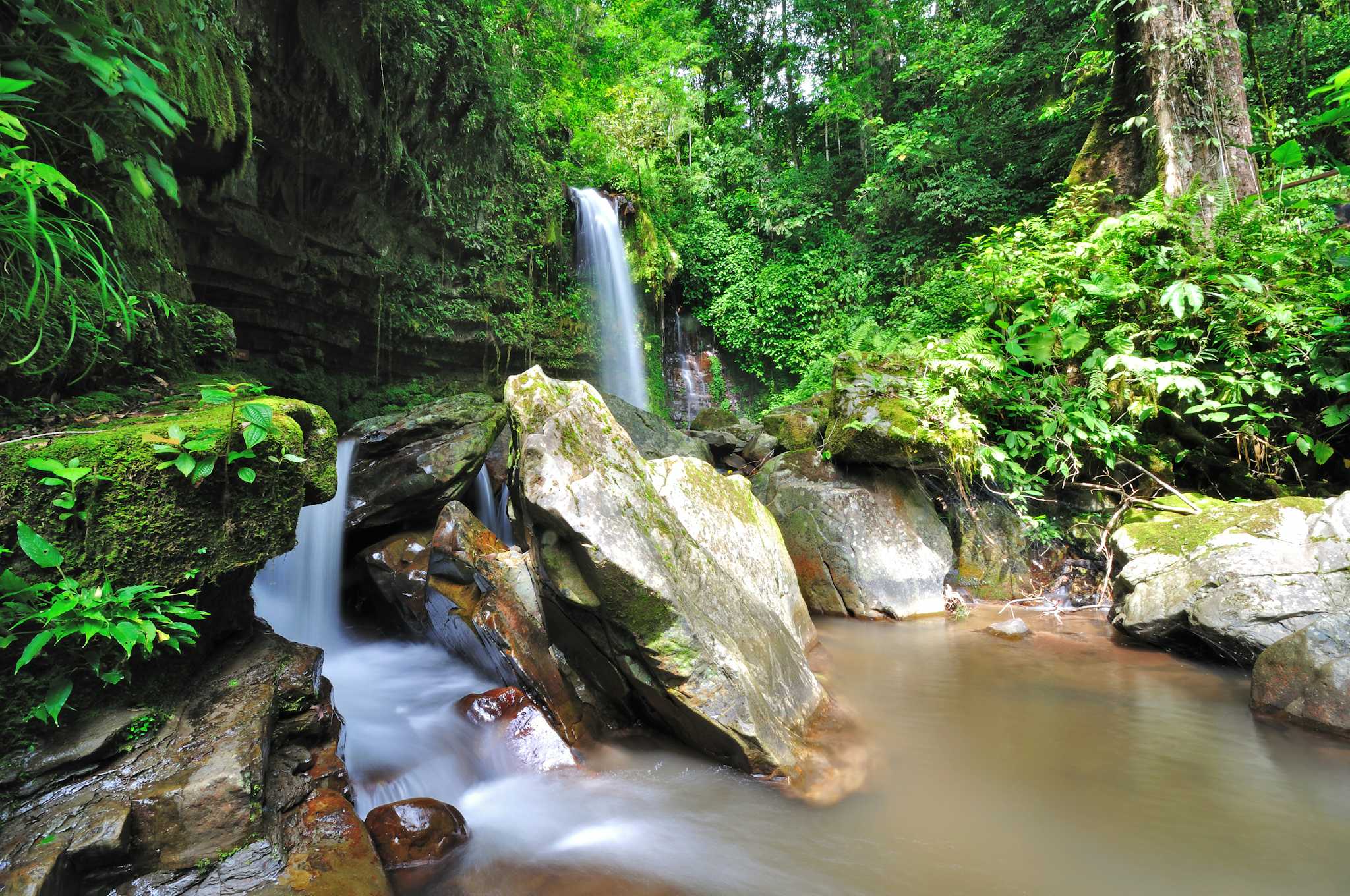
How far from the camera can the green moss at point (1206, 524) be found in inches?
181

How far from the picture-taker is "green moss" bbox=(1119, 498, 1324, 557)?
459 centimetres

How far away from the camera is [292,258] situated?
23.6 feet

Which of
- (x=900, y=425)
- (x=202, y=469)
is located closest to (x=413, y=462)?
(x=202, y=469)

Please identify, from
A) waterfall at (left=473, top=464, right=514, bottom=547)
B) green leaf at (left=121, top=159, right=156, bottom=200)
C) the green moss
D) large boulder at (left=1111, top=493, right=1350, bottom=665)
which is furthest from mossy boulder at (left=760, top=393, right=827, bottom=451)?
green leaf at (left=121, top=159, right=156, bottom=200)

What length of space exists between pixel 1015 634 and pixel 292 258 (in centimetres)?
898

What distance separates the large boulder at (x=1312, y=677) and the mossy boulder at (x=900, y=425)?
277 cm

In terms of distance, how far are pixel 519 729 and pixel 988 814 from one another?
2560 millimetres

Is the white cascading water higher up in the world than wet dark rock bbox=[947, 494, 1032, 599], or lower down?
lower down

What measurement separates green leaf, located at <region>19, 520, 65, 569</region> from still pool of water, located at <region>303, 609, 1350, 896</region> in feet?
6.16

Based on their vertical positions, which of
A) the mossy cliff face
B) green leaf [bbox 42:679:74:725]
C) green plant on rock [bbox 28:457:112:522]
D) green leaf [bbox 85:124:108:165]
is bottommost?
green leaf [bbox 42:679:74:725]

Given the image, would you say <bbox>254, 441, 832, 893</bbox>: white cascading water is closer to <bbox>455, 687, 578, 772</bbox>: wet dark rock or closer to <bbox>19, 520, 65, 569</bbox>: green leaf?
<bbox>455, 687, 578, 772</bbox>: wet dark rock

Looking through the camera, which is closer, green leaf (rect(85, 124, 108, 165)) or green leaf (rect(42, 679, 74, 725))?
green leaf (rect(42, 679, 74, 725))

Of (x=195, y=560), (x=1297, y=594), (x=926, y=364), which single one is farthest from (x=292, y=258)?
(x=1297, y=594)

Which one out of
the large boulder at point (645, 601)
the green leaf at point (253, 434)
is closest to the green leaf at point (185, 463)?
the green leaf at point (253, 434)
